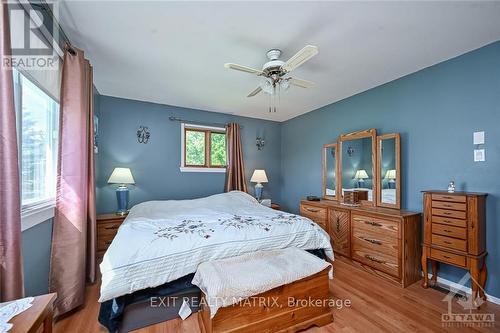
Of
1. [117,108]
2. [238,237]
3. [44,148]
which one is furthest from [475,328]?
[117,108]

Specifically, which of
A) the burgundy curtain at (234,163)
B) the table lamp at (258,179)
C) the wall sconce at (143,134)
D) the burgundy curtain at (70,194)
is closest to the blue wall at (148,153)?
the wall sconce at (143,134)

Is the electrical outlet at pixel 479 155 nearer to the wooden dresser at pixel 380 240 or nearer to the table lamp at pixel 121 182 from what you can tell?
the wooden dresser at pixel 380 240

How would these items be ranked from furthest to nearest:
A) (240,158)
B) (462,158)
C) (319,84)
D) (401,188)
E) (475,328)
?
(240,158), (319,84), (401,188), (462,158), (475,328)

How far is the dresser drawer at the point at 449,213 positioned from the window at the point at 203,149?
332 cm

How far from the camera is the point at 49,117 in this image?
206 centimetres

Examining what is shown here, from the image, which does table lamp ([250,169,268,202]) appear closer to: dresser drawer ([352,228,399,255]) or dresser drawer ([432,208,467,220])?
dresser drawer ([352,228,399,255])

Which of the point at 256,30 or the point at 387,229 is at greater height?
the point at 256,30

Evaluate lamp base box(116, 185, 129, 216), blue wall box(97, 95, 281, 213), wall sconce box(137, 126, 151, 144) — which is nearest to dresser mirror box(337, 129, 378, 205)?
blue wall box(97, 95, 281, 213)

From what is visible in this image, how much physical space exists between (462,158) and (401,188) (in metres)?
0.70

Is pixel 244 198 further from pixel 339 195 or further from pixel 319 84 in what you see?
pixel 319 84

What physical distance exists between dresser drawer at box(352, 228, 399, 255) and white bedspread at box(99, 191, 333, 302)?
2.27 ft

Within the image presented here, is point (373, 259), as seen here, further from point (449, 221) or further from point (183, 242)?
point (183, 242)

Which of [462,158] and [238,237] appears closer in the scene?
[238,237]

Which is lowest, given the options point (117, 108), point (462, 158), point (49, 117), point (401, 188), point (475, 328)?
point (475, 328)
